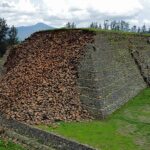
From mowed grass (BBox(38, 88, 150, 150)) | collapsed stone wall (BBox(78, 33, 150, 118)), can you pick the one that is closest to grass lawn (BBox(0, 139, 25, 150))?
mowed grass (BBox(38, 88, 150, 150))

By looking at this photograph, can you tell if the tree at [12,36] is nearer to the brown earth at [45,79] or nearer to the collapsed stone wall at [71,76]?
the collapsed stone wall at [71,76]

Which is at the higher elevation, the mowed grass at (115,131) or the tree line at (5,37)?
the tree line at (5,37)

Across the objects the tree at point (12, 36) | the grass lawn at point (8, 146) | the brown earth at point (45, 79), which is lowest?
the grass lawn at point (8, 146)

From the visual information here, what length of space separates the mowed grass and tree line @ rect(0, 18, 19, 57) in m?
37.8

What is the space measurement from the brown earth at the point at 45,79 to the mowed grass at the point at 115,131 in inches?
44.8

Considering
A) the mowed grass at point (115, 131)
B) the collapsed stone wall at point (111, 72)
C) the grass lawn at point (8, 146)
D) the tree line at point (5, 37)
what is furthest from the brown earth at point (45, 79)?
the tree line at point (5, 37)

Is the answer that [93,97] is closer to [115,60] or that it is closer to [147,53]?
[115,60]

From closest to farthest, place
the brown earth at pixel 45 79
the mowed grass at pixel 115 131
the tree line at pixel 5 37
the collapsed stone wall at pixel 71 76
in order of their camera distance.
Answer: the mowed grass at pixel 115 131, the brown earth at pixel 45 79, the collapsed stone wall at pixel 71 76, the tree line at pixel 5 37

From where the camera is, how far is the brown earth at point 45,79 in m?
21.1

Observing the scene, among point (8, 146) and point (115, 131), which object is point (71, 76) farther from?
point (8, 146)

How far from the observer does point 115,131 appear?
63.5 ft

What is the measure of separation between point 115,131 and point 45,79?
21.2 ft

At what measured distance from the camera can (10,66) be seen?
97.5 ft

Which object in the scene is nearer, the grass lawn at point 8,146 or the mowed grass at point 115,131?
the mowed grass at point 115,131
